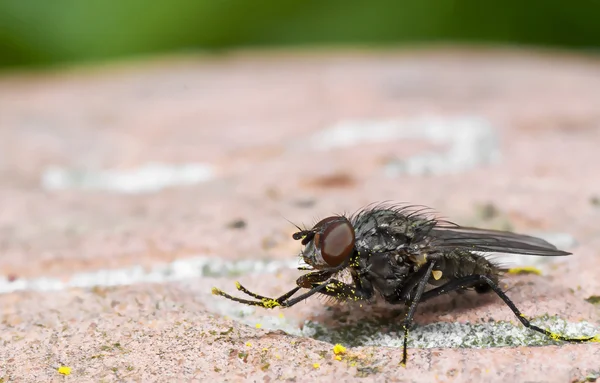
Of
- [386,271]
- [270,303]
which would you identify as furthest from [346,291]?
[270,303]

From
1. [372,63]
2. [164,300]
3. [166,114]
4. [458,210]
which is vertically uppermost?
[372,63]

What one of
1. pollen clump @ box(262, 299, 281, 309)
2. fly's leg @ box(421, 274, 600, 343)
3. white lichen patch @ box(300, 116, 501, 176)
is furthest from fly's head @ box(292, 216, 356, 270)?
white lichen patch @ box(300, 116, 501, 176)

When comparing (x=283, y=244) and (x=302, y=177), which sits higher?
(x=302, y=177)

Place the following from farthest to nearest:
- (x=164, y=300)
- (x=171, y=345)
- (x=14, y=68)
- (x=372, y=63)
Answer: (x=14, y=68) < (x=372, y=63) < (x=164, y=300) < (x=171, y=345)

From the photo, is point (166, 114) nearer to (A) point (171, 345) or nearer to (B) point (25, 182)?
(B) point (25, 182)

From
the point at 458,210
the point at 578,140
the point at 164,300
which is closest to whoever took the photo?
the point at 164,300

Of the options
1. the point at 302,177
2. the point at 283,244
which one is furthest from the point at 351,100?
the point at 283,244

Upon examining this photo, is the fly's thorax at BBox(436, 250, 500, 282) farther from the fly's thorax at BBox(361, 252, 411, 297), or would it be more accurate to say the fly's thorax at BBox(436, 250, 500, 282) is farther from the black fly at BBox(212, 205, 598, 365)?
the fly's thorax at BBox(361, 252, 411, 297)

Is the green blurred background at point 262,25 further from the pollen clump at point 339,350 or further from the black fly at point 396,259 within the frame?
the pollen clump at point 339,350
